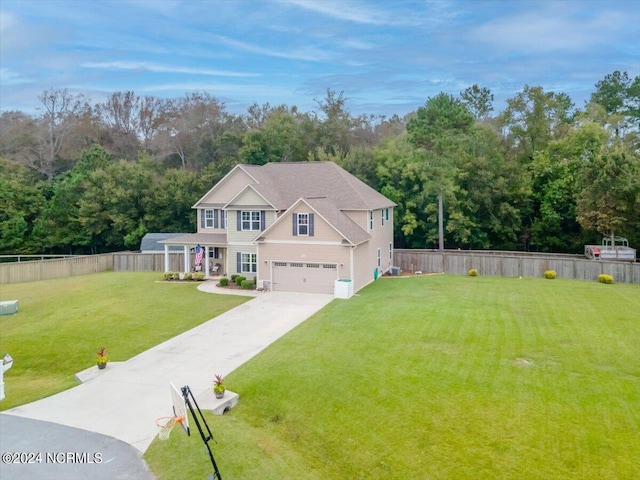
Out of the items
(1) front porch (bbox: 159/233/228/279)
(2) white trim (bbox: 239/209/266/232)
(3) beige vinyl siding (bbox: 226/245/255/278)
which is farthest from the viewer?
(1) front porch (bbox: 159/233/228/279)

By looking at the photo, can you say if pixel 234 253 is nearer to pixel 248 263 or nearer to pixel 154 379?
pixel 248 263

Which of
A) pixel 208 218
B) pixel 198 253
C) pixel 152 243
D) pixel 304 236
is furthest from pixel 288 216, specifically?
pixel 152 243

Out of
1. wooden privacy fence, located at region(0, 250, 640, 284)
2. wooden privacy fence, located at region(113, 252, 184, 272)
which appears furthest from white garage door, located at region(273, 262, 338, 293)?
wooden privacy fence, located at region(113, 252, 184, 272)

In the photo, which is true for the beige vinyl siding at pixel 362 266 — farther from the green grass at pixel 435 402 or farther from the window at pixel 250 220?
the window at pixel 250 220

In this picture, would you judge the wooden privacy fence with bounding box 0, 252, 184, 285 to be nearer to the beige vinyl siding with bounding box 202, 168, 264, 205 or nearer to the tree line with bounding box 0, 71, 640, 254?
the beige vinyl siding with bounding box 202, 168, 264, 205

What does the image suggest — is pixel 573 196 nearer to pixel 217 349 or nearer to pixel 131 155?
pixel 217 349
